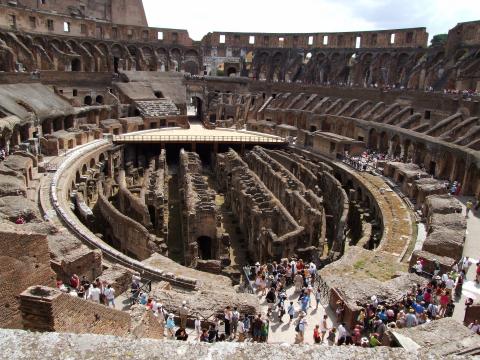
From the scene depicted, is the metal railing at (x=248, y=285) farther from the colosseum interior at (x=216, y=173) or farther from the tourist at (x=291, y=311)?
the tourist at (x=291, y=311)

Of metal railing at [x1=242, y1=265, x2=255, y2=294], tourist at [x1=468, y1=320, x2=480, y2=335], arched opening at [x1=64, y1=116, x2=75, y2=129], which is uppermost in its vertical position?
arched opening at [x1=64, y1=116, x2=75, y2=129]

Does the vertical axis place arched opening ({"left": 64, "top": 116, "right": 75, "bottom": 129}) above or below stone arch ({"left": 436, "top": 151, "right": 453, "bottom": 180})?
above

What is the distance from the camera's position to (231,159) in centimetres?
3616

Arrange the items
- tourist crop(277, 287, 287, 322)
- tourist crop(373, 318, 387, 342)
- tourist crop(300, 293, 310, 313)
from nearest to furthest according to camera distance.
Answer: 1. tourist crop(373, 318, 387, 342)
2. tourist crop(277, 287, 287, 322)
3. tourist crop(300, 293, 310, 313)

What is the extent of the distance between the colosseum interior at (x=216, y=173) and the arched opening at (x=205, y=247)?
8 centimetres

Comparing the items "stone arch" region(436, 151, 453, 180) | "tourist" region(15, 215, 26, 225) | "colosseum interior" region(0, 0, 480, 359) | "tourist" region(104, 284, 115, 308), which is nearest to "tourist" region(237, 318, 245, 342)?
"colosseum interior" region(0, 0, 480, 359)

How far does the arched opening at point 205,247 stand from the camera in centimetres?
2273

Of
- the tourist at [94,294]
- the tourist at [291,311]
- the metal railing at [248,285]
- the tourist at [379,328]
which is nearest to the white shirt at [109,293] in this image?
the tourist at [94,294]

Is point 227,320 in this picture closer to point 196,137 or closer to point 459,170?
point 459,170

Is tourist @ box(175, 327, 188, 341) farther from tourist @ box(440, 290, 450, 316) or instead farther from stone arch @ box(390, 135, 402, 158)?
stone arch @ box(390, 135, 402, 158)

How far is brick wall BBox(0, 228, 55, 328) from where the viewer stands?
35.3 feet

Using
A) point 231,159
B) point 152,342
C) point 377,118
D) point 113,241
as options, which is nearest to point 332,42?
point 377,118

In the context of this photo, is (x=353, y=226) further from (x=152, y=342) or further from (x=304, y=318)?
(x=152, y=342)

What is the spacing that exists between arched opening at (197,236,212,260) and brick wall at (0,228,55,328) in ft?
36.1
